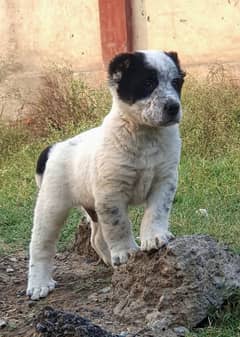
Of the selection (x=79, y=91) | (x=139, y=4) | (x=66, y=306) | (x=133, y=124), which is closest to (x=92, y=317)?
(x=66, y=306)

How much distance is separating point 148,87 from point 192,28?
653cm

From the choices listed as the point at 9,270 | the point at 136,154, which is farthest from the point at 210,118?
the point at 136,154

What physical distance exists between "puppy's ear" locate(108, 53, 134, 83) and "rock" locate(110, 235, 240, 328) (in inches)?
38.8

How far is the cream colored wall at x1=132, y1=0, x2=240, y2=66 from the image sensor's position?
415 inches

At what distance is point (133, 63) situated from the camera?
4508 mm

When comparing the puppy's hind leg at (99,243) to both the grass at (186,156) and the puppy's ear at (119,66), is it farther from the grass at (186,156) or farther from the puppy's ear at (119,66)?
the puppy's ear at (119,66)

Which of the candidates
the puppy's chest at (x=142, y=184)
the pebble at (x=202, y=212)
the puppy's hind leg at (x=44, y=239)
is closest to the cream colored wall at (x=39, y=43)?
the pebble at (x=202, y=212)

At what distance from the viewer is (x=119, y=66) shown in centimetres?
457

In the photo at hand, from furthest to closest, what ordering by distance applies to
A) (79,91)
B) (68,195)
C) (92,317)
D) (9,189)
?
1. (79,91)
2. (9,189)
3. (68,195)
4. (92,317)

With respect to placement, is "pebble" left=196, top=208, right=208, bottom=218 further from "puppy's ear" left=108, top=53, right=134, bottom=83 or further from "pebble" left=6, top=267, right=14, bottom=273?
"puppy's ear" left=108, top=53, right=134, bottom=83

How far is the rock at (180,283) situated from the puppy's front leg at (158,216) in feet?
0.20

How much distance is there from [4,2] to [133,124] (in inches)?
311

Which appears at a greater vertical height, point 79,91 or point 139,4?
point 139,4

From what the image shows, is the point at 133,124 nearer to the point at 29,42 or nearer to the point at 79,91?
the point at 79,91
